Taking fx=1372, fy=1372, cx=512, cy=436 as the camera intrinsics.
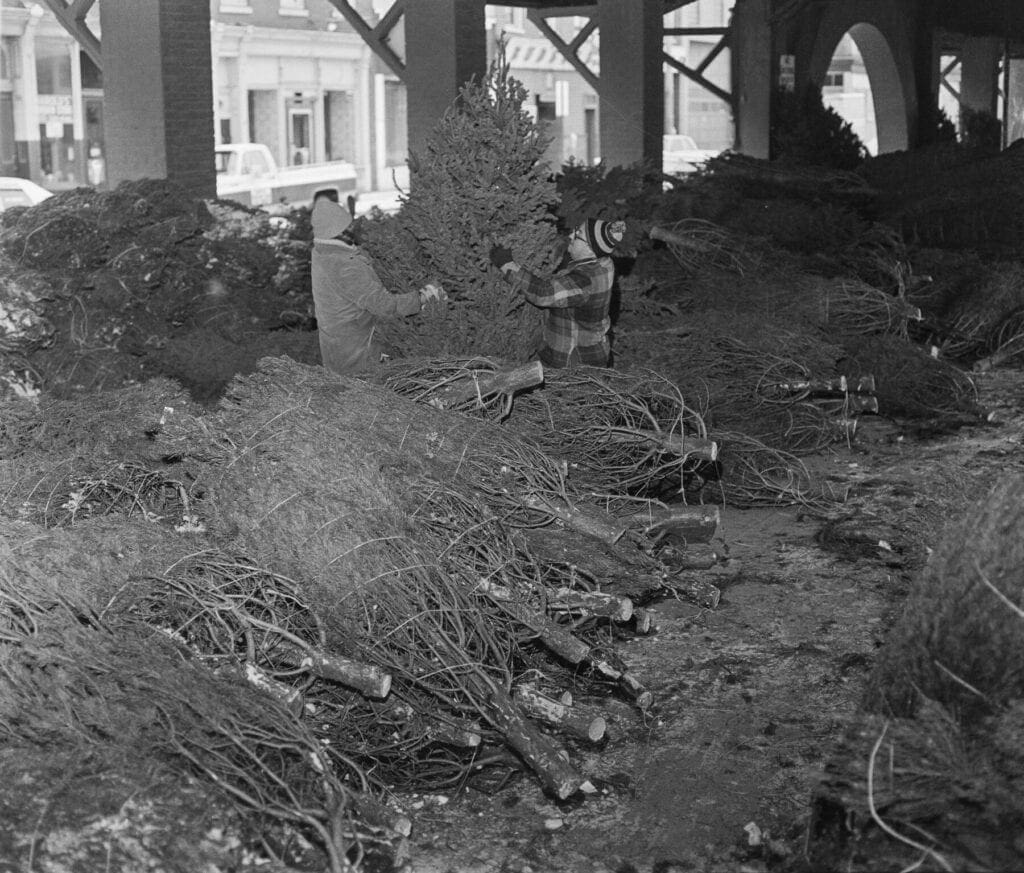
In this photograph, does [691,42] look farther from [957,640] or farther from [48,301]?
[957,640]

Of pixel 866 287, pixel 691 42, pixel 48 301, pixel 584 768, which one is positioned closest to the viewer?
pixel 584 768

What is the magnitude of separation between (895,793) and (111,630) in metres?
2.48

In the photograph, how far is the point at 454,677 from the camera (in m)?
4.60

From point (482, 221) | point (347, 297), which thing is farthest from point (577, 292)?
point (347, 297)

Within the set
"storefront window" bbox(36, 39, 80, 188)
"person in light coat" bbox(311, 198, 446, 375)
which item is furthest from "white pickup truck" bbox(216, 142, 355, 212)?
"person in light coat" bbox(311, 198, 446, 375)

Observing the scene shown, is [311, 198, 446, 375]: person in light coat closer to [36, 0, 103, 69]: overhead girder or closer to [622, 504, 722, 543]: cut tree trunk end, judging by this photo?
[622, 504, 722, 543]: cut tree trunk end

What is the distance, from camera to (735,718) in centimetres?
518

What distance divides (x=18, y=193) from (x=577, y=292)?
583 inches

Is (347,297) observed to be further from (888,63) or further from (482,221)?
(888,63)

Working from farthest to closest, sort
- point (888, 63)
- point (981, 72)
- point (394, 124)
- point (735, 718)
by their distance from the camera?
point (394, 124) → point (981, 72) → point (888, 63) → point (735, 718)

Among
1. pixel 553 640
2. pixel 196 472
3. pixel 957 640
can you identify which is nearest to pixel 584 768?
pixel 553 640

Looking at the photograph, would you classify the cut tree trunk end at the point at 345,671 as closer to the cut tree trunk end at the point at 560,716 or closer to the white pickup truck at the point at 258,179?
the cut tree trunk end at the point at 560,716

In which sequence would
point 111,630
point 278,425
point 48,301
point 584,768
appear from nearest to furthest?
1. point 111,630
2. point 584,768
3. point 278,425
4. point 48,301

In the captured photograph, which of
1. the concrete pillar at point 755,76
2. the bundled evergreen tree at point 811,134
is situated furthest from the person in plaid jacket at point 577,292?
the concrete pillar at point 755,76
